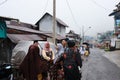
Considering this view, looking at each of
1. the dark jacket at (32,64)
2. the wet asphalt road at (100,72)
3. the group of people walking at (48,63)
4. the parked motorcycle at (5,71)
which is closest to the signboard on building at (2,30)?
the parked motorcycle at (5,71)

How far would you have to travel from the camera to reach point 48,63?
30.0ft

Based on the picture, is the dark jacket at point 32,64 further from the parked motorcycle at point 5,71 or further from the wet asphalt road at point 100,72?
the wet asphalt road at point 100,72

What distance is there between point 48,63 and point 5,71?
8.83ft

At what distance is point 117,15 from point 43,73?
43629mm

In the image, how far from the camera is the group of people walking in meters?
7.51

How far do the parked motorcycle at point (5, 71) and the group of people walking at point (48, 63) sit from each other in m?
2.07

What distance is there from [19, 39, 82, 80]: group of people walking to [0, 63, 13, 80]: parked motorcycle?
6.79ft

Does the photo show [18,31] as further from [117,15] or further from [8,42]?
[117,15]

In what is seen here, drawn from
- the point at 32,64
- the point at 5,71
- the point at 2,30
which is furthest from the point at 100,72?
the point at 32,64

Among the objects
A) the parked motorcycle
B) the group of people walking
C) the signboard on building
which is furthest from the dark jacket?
the signboard on building

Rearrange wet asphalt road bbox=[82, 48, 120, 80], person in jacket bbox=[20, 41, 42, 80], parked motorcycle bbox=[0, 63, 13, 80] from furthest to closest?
1. wet asphalt road bbox=[82, 48, 120, 80]
2. parked motorcycle bbox=[0, 63, 13, 80]
3. person in jacket bbox=[20, 41, 42, 80]

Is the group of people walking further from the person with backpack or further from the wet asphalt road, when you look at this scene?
the wet asphalt road

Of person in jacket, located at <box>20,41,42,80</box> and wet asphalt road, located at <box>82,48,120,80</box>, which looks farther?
wet asphalt road, located at <box>82,48,120,80</box>

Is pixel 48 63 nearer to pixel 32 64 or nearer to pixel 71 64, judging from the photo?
pixel 32 64
